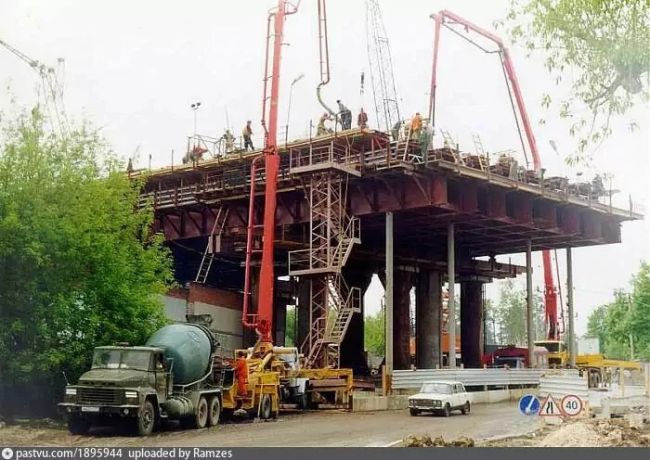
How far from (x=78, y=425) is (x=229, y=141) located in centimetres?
1120

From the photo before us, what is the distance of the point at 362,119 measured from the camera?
1056 inches

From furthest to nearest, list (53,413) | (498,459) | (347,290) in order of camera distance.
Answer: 1. (347,290)
2. (53,413)
3. (498,459)

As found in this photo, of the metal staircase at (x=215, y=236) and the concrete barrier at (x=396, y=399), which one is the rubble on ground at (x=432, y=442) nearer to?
the concrete barrier at (x=396, y=399)

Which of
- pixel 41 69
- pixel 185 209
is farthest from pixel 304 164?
pixel 41 69

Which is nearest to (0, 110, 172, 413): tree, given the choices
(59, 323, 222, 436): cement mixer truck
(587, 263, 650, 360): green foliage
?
(59, 323, 222, 436): cement mixer truck

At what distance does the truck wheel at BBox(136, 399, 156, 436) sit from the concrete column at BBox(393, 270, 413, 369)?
22.2 meters

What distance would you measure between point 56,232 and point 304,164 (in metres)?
11.5

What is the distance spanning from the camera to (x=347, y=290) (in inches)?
1214

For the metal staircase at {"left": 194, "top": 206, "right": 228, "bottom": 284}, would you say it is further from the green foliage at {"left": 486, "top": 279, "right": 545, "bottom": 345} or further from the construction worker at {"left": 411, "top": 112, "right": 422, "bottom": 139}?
the green foliage at {"left": 486, "top": 279, "right": 545, "bottom": 345}

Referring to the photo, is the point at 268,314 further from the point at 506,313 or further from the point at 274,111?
the point at 506,313

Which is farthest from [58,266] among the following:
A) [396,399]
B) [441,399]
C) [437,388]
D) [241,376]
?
[396,399]

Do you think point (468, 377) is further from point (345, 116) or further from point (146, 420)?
point (146, 420)

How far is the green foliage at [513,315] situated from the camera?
29897mm

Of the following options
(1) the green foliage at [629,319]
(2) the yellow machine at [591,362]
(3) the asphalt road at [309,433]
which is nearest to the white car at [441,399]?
(3) the asphalt road at [309,433]
